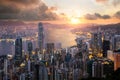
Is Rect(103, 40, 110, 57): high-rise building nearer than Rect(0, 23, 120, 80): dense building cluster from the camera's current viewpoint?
Result: No

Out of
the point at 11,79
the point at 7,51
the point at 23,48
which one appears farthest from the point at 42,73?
the point at 23,48

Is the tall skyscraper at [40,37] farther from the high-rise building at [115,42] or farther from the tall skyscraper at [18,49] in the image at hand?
the high-rise building at [115,42]

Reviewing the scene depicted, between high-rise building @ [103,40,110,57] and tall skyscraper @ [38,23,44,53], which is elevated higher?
tall skyscraper @ [38,23,44,53]

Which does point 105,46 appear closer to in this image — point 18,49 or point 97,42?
point 97,42

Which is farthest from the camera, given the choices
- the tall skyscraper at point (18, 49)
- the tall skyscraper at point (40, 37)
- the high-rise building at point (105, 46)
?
the tall skyscraper at point (40, 37)

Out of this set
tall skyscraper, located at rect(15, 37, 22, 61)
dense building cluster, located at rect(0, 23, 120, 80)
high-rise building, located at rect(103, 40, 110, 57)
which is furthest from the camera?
high-rise building, located at rect(103, 40, 110, 57)

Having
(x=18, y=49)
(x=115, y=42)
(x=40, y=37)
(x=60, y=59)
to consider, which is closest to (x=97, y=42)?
(x=115, y=42)

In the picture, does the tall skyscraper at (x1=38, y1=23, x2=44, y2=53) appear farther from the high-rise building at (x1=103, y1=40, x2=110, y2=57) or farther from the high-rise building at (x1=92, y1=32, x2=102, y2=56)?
the high-rise building at (x1=103, y1=40, x2=110, y2=57)

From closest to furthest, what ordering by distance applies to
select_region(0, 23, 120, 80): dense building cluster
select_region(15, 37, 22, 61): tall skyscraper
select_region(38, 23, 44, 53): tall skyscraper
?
select_region(0, 23, 120, 80): dense building cluster, select_region(15, 37, 22, 61): tall skyscraper, select_region(38, 23, 44, 53): tall skyscraper

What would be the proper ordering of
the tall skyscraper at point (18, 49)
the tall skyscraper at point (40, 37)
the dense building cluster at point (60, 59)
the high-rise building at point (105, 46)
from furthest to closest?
the tall skyscraper at point (40, 37) < the high-rise building at point (105, 46) < the tall skyscraper at point (18, 49) < the dense building cluster at point (60, 59)

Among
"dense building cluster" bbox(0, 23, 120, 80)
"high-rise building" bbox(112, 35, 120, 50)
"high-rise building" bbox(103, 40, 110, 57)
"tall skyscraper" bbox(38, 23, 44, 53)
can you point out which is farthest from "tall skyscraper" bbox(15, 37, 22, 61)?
"high-rise building" bbox(112, 35, 120, 50)

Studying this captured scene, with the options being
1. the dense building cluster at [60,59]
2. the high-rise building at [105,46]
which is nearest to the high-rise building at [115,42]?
the dense building cluster at [60,59]

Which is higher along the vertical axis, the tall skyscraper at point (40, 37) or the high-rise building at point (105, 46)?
the tall skyscraper at point (40, 37)
